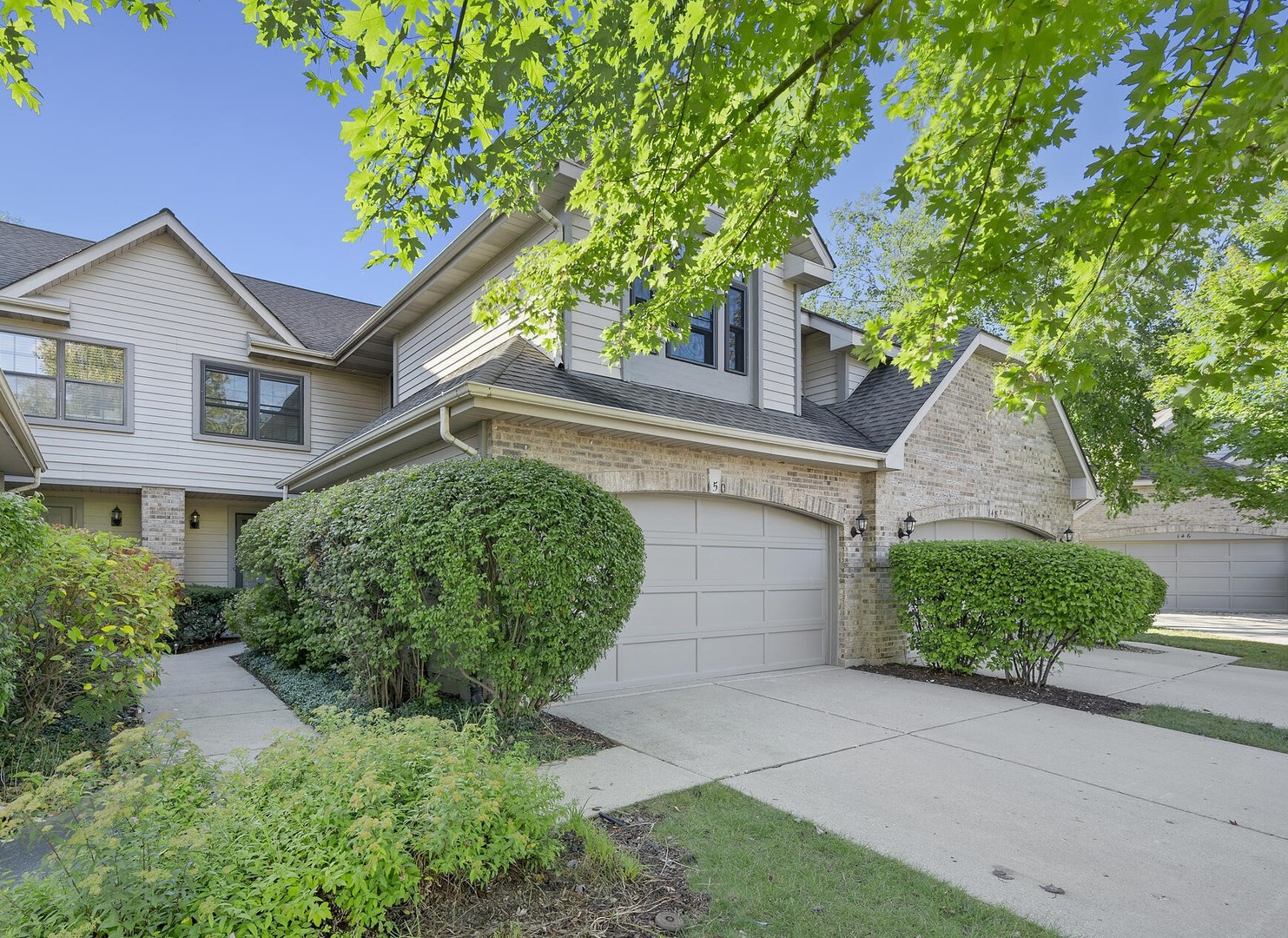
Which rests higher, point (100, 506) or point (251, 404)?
point (251, 404)

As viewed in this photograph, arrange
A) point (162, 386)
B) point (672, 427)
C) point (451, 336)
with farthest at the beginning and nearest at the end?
point (162, 386) < point (451, 336) < point (672, 427)

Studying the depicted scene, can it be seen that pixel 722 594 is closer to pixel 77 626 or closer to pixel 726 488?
pixel 726 488

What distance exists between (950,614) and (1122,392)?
10.9m

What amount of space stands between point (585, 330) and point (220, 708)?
18.0 ft

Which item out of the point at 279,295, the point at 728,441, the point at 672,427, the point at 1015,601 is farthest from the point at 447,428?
the point at 279,295

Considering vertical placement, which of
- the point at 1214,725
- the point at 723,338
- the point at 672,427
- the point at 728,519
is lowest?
the point at 1214,725

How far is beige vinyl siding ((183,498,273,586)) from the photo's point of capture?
42.2ft

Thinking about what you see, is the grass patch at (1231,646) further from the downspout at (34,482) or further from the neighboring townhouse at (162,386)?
the downspout at (34,482)

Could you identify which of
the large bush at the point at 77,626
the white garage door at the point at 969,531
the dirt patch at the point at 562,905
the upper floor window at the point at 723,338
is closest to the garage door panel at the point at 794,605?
the white garage door at the point at 969,531

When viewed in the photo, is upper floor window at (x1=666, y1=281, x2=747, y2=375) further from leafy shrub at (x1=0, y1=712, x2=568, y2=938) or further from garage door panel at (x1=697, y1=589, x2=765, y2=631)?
leafy shrub at (x1=0, y1=712, x2=568, y2=938)

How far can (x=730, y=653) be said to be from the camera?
29.3 ft

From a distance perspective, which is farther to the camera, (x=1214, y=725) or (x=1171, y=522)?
(x=1171, y=522)

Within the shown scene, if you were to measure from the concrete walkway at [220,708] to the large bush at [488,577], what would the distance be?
0.92m

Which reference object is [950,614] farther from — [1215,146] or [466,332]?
[466,332]
